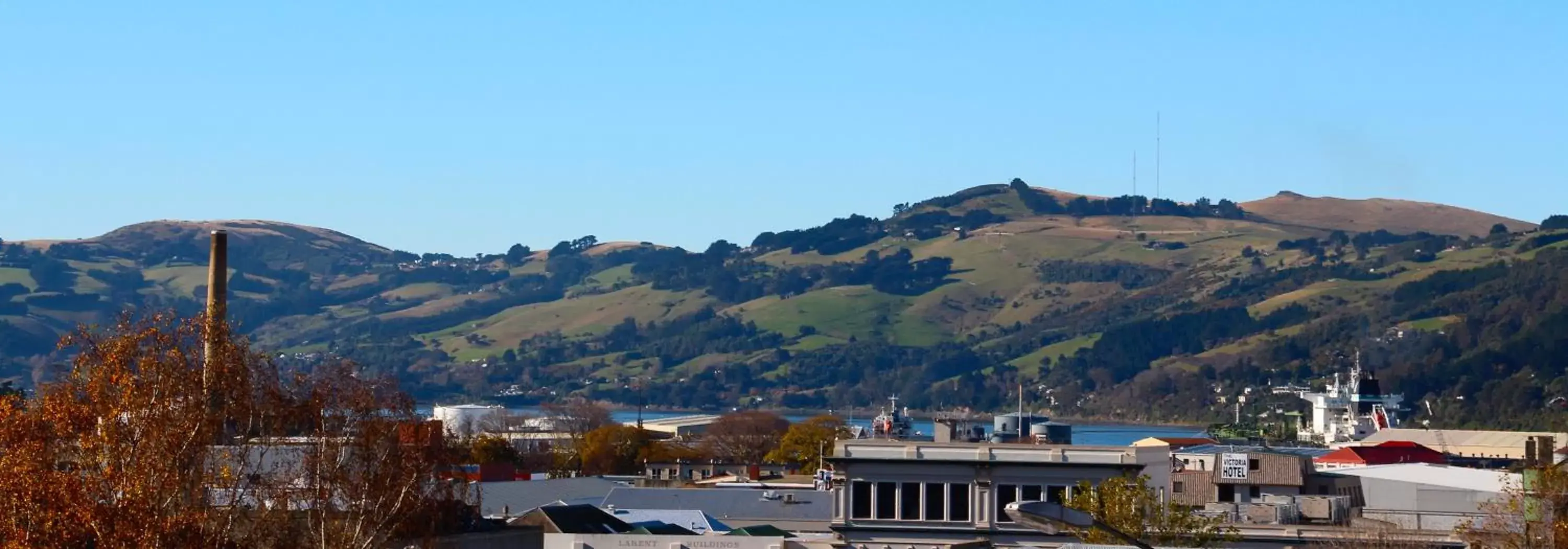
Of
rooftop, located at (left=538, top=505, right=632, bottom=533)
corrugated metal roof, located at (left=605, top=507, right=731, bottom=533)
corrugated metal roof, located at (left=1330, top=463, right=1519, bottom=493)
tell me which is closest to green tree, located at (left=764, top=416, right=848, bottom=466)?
corrugated metal roof, located at (left=1330, top=463, right=1519, bottom=493)

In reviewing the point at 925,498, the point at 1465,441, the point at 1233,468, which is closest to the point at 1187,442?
the point at 1465,441

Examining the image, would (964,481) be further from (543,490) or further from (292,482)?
(543,490)

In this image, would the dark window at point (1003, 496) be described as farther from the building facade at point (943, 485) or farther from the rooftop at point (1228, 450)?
the rooftop at point (1228, 450)

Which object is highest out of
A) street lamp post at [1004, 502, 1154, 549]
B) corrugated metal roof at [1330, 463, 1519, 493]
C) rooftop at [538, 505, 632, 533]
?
corrugated metal roof at [1330, 463, 1519, 493]

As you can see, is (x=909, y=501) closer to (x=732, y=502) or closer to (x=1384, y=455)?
(x=732, y=502)

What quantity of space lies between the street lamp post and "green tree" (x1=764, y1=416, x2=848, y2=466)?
351ft

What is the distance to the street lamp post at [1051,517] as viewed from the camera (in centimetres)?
2967

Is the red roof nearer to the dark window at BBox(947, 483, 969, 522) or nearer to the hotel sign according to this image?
the hotel sign

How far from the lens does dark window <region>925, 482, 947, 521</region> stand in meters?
63.2

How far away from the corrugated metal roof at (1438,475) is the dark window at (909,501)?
72.9ft

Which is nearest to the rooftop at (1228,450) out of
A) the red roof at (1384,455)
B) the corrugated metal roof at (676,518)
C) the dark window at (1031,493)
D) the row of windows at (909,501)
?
the red roof at (1384,455)

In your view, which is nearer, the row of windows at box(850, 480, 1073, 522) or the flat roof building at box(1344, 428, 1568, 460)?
the row of windows at box(850, 480, 1073, 522)

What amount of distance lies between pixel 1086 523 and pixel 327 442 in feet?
65.0

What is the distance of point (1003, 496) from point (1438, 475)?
1254 inches
